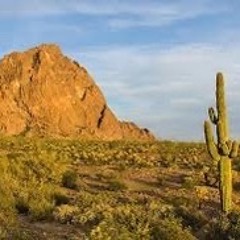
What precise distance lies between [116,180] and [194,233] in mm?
10971

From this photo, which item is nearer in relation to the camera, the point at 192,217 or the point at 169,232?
the point at 169,232

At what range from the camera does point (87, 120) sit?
9069 centimetres

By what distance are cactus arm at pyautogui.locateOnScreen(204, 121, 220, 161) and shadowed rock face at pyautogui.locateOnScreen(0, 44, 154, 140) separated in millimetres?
60903

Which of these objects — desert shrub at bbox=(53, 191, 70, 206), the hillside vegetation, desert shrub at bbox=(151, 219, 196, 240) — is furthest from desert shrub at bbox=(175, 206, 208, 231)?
desert shrub at bbox=(53, 191, 70, 206)

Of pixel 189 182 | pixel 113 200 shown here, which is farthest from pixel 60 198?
pixel 189 182

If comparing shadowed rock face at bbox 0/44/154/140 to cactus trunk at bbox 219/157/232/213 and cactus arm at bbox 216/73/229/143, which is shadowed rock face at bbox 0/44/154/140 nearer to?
cactus trunk at bbox 219/157/232/213

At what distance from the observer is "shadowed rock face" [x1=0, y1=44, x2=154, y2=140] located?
284ft

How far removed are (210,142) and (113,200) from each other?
460 cm

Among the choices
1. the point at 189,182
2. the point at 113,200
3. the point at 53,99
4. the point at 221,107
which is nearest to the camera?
the point at 221,107

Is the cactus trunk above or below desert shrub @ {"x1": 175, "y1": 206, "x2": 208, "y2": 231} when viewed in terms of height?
above

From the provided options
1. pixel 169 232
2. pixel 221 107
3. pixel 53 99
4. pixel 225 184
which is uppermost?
pixel 53 99

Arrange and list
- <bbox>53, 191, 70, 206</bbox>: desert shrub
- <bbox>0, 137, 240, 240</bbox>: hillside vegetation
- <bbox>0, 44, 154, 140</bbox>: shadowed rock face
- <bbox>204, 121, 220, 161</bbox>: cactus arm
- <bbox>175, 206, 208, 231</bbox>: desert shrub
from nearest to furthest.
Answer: <bbox>0, 137, 240, 240</bbox>: hillside vegetation
<bbox>175, 206, 208, 231</bbox>: desert shrub
<bbox>204, 121, 220, 161</bbox>: cactus arm
<bbox>53, 191, 70, 206</bbox>: desert shrub
<bbox>0, 44, 154, 140</bbox>: shadowed rock face

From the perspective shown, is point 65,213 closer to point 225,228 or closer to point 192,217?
point 192,217

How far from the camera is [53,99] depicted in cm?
8912
